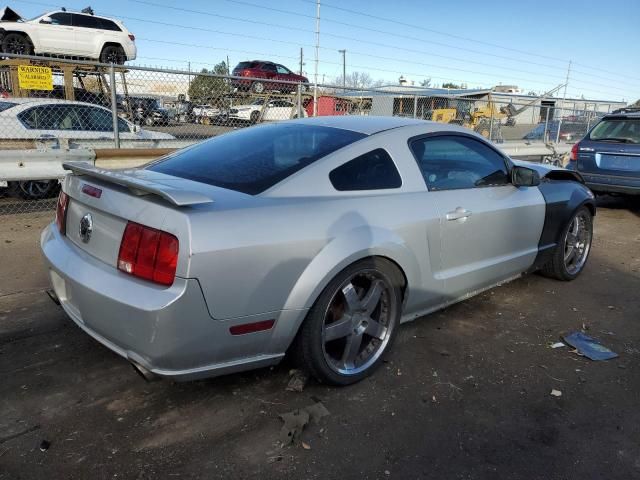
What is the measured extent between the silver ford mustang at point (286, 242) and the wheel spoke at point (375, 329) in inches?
0.4

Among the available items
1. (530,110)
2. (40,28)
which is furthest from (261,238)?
(530,110)

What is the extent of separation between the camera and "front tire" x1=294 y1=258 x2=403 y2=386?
8.65ft

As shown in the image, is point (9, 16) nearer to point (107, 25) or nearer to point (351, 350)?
point (107, 25)

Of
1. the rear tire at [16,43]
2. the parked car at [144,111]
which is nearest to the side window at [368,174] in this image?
the parked car at [144,111]

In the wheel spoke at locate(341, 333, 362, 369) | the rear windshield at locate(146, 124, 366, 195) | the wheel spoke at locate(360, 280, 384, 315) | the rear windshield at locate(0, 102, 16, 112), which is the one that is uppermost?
the rear windshield at locate(0, 102, 16, 112)

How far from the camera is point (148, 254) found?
87.7 inches

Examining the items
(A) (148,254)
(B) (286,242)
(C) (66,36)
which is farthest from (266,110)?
(A) (148,254)

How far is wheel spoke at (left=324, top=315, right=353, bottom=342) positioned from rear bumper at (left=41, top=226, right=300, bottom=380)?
31cm

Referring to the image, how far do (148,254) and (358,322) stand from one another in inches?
49.5

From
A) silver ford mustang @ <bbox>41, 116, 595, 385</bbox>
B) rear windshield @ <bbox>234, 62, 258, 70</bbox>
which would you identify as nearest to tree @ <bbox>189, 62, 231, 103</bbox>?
silver ford mustang @ <bbox>41, 116, 595, 385</bbox>

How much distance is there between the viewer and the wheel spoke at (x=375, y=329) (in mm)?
2991

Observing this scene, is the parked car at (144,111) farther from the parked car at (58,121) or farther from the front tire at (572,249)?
the front tire at (572,249)

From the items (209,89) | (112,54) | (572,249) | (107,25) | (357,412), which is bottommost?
(357,412)

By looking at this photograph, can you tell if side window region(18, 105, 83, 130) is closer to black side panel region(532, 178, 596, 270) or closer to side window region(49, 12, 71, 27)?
side window region(49, 12, 71, 27)
